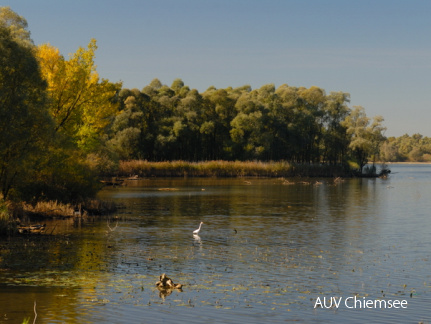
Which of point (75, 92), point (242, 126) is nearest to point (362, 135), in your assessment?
point (242, 126)

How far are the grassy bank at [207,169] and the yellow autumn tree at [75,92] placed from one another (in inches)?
2149

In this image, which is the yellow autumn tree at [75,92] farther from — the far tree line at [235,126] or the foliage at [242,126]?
the foliage at [242,126]

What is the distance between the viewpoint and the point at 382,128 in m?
143

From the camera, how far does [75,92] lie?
55.4 metres

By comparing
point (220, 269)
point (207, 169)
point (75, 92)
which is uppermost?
point (75, 92)

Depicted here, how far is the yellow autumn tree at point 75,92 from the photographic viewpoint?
54531 mm

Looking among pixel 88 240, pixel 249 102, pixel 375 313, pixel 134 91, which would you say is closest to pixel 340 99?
pixel 249 102

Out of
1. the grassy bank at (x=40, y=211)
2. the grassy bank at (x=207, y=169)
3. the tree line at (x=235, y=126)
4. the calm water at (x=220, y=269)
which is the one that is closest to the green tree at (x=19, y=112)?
the grassy bank at (x=40, y=211)

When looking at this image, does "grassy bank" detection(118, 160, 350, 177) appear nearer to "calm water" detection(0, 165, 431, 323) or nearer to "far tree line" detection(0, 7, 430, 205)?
"far tree line" detection(0, 7, 430, 205)

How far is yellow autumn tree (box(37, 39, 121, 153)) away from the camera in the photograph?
179ft

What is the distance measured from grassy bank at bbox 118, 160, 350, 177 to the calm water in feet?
211

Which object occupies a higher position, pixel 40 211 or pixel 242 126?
pixel 242 126

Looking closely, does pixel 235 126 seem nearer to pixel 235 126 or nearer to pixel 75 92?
pixel 235 126

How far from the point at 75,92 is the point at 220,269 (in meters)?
32.9
